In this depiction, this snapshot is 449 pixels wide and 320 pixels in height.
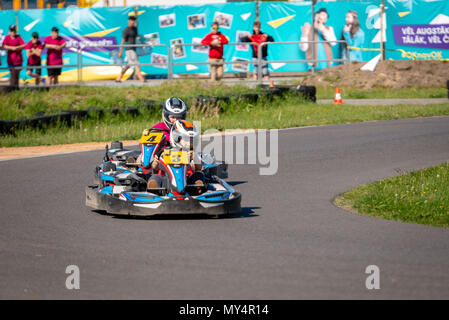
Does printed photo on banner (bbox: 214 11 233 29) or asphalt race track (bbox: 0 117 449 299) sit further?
printed photo on banner (bbox: 214 11 233 29)

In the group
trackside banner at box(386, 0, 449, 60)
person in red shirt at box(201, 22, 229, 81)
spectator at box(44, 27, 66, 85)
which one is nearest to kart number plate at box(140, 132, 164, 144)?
person in red shirt at box(201, 22, 229, 81)

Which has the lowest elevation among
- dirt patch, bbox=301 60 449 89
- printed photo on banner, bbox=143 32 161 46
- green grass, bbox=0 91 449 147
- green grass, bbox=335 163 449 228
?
green grass, bbox=0 91 449 147

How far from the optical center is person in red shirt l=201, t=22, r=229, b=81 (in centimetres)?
2114

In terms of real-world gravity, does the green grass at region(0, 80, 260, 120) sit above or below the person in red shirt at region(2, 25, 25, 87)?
below

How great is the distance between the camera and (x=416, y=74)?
23.5 meters

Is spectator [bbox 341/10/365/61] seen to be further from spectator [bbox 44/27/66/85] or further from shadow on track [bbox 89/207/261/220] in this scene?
shadow on track [bbox 89/207/261/220]

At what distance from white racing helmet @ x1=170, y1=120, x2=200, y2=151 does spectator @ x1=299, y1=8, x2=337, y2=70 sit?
55.5ft

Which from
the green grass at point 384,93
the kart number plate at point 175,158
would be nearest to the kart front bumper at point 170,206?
the kart number plate at point 175,158

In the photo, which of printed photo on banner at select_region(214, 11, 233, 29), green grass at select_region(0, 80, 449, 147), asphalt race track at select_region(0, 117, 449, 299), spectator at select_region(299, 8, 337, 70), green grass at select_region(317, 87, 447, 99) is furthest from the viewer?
printed photo on banner at select_region(214, 11, 233, 29)

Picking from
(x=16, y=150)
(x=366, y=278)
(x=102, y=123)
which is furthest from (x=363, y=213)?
(x=102, y=123)

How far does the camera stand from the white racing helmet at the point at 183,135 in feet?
26.1

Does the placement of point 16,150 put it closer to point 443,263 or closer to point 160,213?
point 160,213

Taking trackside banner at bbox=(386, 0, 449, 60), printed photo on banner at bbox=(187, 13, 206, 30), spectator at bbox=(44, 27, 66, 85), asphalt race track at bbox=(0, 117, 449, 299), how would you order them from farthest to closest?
1. printed photo on banner at bbox=(187, 13, 206, 30)
2. trackside banner at bbox=(386, 0, 449, 60)
3. spectator at bbox=(44, 27, 66, 85)
4. asphalt race track at bbox=(0, 117, 449, 299)

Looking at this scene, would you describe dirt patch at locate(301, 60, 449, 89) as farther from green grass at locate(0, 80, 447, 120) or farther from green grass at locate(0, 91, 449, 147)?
green grass at locate(0, 91, 449, 147)
